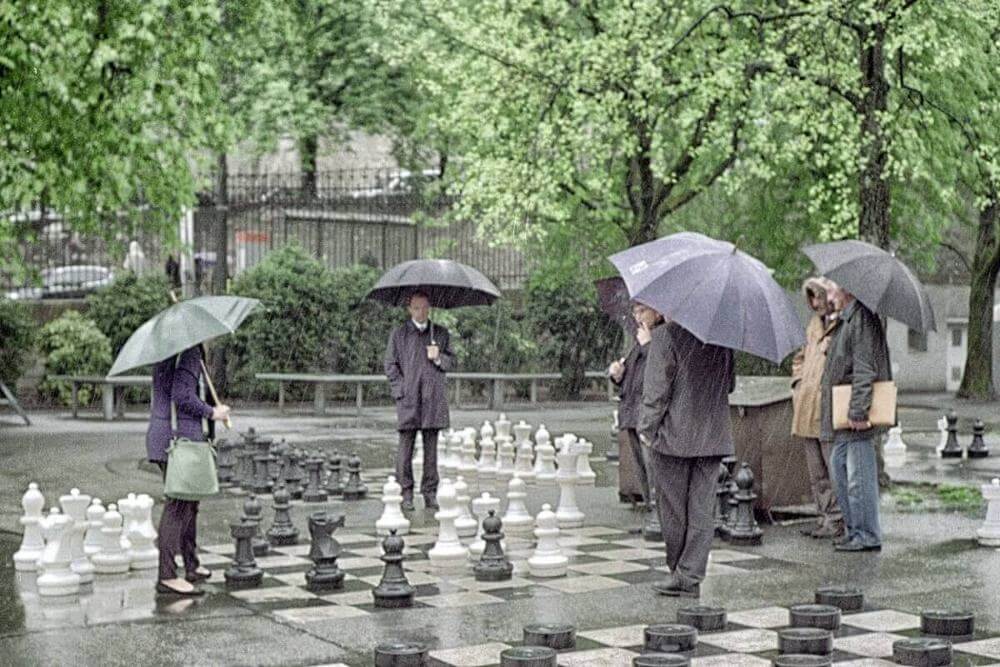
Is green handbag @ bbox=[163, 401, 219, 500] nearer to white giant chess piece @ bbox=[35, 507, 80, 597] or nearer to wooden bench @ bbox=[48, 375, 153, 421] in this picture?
white giant chess piece @ bbox=[35, 507, 80, 597]

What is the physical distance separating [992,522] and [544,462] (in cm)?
523

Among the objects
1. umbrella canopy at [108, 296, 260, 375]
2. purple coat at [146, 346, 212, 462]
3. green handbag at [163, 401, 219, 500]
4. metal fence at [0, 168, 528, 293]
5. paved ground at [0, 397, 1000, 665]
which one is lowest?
paved ground at [0, 397, 1000, 665]

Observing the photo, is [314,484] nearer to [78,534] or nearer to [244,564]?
[78,534]

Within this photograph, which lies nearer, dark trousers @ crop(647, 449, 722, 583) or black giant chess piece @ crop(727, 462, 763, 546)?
dark trousers @ crop(647, 449, 722, 583)

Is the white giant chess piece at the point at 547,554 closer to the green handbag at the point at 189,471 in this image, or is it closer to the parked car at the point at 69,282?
the green handbag at the point at 189,471

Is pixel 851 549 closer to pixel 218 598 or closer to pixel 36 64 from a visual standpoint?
pixel 218 598

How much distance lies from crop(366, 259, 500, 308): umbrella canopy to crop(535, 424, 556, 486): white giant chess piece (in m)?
1.60

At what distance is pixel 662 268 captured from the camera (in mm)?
9602

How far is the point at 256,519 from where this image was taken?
10.5 meters

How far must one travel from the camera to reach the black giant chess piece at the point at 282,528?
11695 millimetres

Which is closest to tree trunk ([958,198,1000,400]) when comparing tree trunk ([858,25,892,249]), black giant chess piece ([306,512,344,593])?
tree trunk ([858,25,892,249])

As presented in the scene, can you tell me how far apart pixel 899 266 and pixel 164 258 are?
25090mm

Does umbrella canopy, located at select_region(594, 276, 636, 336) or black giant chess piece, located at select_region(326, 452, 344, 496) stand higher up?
umbrella canopy, located at select_region(594, 276, 636, 336)

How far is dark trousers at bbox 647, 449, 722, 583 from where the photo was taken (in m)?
9.65
